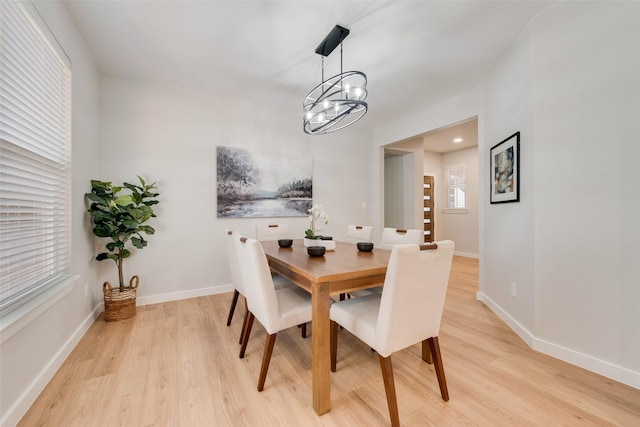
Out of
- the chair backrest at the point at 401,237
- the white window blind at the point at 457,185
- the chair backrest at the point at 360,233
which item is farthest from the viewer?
the white window blind at the point at 457,185

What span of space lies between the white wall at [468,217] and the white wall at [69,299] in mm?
6559

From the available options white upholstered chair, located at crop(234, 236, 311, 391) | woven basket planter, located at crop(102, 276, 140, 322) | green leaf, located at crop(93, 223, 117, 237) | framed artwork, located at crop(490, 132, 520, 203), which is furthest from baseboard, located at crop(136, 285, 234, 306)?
framed artwork, located at crop(490, 132, 520, 203)

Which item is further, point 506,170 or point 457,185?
point 457,185

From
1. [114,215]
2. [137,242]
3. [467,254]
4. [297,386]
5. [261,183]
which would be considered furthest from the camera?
[467,254]

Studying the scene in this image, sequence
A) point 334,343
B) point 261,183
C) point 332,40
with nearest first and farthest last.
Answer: point 334,343 → point 332,40 → point 261,183

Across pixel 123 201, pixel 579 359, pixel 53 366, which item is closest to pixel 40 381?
pixel 53 366

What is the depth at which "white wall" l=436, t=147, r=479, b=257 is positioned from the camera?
5805 millimetres

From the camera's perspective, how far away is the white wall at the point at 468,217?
5805 mm

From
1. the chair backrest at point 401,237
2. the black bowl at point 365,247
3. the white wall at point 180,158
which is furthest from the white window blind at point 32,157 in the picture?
the chair backrest at point 401,237

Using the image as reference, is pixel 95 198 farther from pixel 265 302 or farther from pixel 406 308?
pixel 406 308

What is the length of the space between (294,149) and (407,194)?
2906 mm

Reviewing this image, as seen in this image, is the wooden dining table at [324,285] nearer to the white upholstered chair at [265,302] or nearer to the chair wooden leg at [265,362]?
the white upholstered chair at [265,302]

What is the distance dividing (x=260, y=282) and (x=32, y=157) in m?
1.58

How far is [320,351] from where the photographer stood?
134 cm
